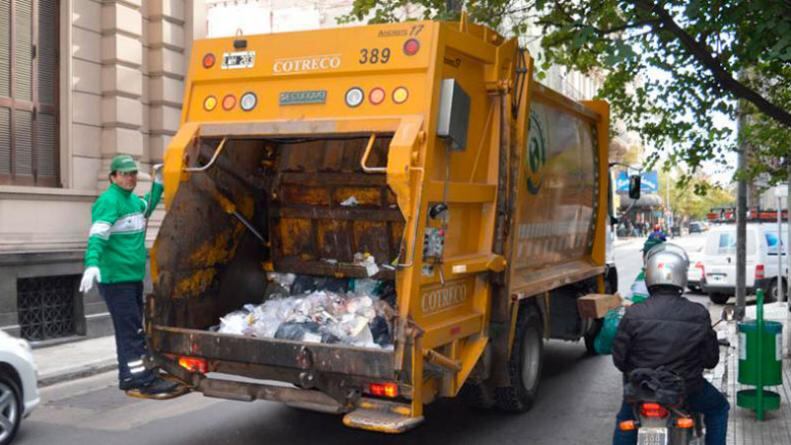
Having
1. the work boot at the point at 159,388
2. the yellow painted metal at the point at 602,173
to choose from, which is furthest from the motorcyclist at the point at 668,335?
the yellow painted metal at the point at 602,173

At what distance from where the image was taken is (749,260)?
54.9 feet

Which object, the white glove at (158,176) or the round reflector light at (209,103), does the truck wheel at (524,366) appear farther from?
the white glove at (158,176)

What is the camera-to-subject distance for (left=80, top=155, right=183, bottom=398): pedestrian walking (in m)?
5.95

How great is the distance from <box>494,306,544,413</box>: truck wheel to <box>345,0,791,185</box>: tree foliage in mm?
2260

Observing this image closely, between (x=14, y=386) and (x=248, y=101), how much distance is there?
8.83 feet

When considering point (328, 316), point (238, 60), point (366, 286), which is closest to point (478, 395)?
point (366, 286)

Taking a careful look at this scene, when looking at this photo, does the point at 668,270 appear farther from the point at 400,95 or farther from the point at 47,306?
the point at 47,306

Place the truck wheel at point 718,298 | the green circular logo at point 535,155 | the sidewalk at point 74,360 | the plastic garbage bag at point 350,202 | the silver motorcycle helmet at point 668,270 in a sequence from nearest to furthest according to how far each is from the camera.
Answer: the silver motorcycle helmet at point 668,270 < the plastic garbage bag at point 350,202 < the green circular logo at point 535,155 < the sidewalk at point 74,360 < the truck wheel at point 718,298

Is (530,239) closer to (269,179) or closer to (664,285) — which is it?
(269,179)

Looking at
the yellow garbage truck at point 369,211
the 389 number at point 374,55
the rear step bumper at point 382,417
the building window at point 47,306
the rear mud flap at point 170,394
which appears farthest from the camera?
the building window at point 47,306

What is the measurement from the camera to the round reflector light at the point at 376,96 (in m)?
5.44

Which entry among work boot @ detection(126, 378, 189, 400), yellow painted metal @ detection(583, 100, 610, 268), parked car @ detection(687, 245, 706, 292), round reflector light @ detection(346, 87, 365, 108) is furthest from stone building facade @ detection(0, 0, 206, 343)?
parked car @ detection(687, 245, 706, 292)

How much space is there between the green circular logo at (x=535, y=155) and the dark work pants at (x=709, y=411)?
264 cm

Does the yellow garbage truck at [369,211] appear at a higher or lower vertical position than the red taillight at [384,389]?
higher
